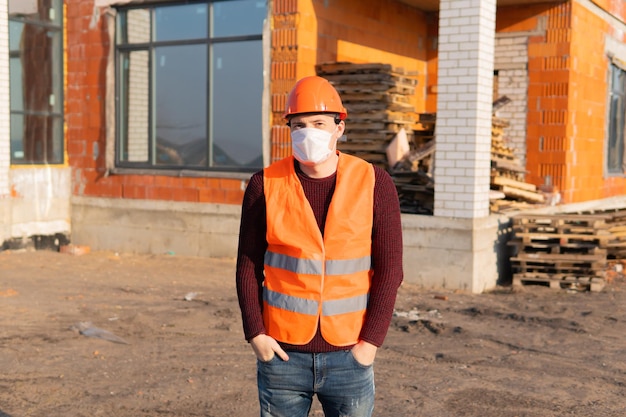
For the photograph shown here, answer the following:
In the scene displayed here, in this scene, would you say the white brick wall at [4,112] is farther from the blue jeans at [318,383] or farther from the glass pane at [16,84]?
the blue jeans at [318,383]

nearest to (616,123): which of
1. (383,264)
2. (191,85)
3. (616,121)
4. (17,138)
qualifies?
(616,121)

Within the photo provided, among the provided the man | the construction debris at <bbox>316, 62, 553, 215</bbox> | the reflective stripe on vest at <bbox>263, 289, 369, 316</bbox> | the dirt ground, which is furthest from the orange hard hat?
the construction debris at <bbox>316, 62, 553, 215</bbox>

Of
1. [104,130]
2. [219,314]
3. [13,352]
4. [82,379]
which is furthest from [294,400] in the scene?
[104,130]

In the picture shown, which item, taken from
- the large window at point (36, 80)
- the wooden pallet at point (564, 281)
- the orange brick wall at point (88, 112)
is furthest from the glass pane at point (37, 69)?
the wooden pallet at point (564, 281)

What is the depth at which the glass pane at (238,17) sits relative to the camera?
12.8 m

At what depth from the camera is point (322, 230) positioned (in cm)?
335

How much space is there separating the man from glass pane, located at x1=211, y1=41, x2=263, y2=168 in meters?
9.55

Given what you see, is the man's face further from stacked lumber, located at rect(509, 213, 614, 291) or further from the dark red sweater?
stacked lumber, located at rect(509, 213, 614, 291)

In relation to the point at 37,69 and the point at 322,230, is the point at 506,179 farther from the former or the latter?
the point at 322,230

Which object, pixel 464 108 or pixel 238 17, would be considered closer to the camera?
pixel 464 108

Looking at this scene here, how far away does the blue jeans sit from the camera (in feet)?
10.8

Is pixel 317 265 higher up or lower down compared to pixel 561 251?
higher up

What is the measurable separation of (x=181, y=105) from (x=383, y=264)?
36.0 ft

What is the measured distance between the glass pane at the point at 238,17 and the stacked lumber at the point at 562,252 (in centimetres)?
504
